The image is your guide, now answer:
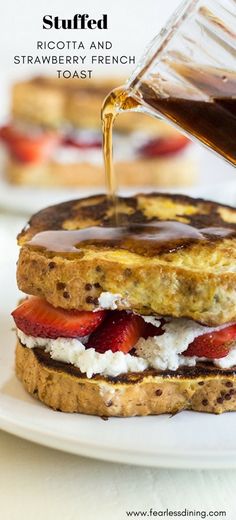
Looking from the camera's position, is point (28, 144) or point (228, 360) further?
point (28, 144)

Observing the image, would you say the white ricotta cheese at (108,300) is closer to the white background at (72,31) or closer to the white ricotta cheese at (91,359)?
the white ricotta cheese at (91,359)

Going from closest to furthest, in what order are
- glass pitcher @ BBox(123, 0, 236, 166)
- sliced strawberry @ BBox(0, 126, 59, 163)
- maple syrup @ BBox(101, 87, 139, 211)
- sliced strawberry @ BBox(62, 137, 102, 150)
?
1. glass pitcher @ BBox(123, 0, 236, 166)
2. maple syrup @ BBox(101, 87, 139, 211)
3. sliced strawberry @ BBox(0, 126, 59, 163)
4. sliced strawberry @ BBox(62, 137, 102, 150)

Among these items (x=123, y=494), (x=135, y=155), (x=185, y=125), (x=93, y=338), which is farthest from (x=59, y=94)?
(x=123, y=494)

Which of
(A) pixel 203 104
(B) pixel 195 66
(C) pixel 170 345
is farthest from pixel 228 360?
(B) pixel 195 66

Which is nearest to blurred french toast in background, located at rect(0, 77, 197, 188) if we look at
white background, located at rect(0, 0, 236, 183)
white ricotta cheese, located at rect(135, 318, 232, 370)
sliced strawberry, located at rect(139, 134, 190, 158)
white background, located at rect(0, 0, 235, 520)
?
sliced strawberry, located at rect(139, 134, 190, 158)

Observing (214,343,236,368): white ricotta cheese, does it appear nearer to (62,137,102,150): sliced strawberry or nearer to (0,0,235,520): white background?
(0,0,235,520): white background

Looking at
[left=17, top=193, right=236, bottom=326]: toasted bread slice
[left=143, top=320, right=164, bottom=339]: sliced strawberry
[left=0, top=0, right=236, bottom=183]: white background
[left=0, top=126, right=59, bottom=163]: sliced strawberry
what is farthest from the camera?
[left=0, top=0, right=236, bottom=183]: white background

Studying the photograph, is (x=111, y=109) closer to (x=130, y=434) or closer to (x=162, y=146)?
(x=130, y=434)

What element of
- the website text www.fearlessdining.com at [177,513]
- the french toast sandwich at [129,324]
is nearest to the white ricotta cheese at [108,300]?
the french toast sandwich at [129,324]
